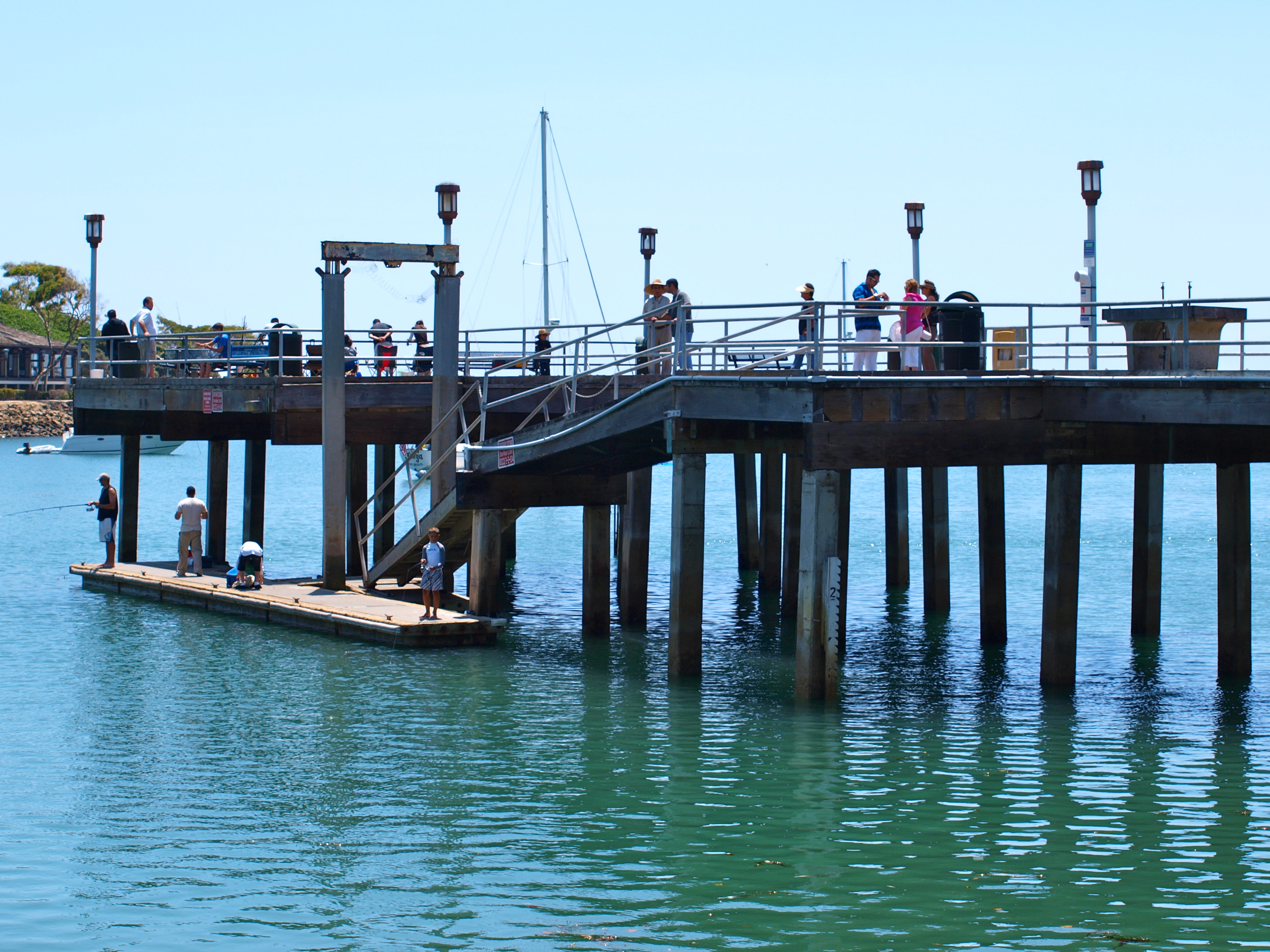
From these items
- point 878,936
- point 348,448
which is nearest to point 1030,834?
point 878,936

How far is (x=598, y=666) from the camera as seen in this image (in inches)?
922

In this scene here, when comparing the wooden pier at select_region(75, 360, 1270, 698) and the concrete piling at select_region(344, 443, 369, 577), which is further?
the concrete piling at select_region(344, 443, 369, 577)

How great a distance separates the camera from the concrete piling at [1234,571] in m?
21.5

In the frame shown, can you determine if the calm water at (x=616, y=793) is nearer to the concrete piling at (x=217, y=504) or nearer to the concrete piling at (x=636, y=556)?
the concrete piling at (x=636, y=556)

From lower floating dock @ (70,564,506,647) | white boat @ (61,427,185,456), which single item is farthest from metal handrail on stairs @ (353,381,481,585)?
white boat @ (61,427,185,456)

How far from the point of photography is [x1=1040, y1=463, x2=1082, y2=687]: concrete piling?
65.5ft

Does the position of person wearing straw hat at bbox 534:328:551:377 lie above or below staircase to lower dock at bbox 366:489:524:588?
above

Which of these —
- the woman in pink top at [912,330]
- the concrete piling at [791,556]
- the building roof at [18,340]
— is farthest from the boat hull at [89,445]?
the woman in pink top at [912,330]

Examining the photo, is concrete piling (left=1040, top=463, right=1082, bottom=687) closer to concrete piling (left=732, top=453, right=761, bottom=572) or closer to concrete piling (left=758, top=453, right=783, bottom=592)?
concrete piling (left=758, top=453, right=783, bottom=592)

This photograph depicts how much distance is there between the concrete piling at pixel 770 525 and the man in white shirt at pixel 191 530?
11399 millimetres

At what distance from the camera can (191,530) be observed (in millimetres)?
30516

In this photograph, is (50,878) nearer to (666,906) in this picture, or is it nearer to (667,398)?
(666,906)

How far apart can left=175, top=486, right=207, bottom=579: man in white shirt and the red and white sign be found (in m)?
7.84

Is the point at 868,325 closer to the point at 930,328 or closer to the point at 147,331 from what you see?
the point at 930,328
